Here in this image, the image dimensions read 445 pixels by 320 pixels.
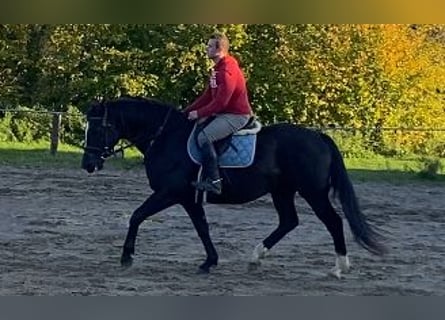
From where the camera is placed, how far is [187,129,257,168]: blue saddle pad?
546 centimetres

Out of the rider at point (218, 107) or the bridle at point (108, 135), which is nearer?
the rider at point (218, 107)

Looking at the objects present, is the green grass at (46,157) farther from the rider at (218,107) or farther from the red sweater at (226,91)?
the red sweater at (226,91)

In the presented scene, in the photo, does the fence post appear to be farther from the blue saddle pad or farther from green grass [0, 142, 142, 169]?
the blue saddle pad

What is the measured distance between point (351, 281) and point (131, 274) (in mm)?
1322

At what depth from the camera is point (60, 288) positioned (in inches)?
193

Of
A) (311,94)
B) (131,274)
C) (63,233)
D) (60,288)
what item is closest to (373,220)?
(63,233)

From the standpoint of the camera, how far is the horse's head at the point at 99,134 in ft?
18.1

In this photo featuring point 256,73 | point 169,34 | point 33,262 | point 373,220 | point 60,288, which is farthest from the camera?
point 256,73

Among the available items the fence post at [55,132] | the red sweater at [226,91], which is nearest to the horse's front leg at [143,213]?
the red sweater at [226,91]

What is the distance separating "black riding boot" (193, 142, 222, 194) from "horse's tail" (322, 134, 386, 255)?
0.72m

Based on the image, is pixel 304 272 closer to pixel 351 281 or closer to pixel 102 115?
pixel 351 281

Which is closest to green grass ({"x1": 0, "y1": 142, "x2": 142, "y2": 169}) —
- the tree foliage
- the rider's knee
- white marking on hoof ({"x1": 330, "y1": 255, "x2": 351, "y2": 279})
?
→ the tree foliage

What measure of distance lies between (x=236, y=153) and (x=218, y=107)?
406 mm

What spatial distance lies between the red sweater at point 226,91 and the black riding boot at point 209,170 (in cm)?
22
